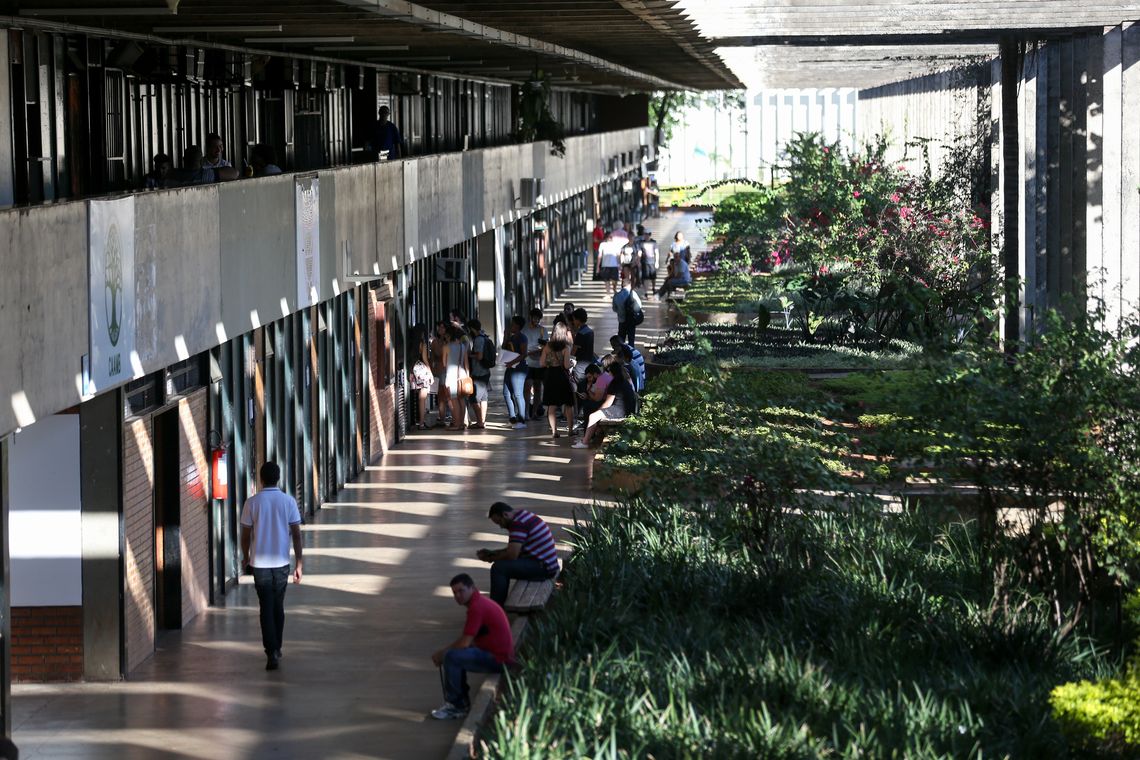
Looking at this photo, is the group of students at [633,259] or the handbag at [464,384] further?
the group of students at [633,259]

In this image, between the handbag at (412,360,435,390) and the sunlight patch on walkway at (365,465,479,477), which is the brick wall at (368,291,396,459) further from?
the handbag at (412,360,435,390)

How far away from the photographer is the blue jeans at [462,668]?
11758mm

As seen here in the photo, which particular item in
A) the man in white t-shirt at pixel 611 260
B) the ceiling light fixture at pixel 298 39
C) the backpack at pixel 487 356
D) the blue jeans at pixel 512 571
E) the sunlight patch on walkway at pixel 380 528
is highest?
the ceiling light fixture at pixel 298 39

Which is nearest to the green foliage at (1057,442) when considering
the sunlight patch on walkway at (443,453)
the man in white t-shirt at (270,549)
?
the man in white t-shirt at (270,549)

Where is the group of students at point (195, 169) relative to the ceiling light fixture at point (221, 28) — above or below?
below

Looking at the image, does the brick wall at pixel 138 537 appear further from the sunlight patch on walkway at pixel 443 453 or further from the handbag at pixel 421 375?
the handbag at pixel 421 375

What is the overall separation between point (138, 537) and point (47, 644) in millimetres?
1072

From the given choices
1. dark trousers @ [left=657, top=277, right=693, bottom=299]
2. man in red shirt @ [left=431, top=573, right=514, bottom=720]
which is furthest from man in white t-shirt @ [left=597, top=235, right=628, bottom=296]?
man in red shirt @ [left=431, top=573, right=514, bottom=720]

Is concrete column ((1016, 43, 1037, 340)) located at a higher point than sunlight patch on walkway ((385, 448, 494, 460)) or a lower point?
higher

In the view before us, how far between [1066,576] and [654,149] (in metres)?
62.9

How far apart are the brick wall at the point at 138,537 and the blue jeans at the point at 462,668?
9.05 ft

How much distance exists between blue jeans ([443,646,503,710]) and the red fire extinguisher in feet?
15.2

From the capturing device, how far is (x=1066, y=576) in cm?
1295

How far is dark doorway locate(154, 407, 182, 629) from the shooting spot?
14.7 metres
